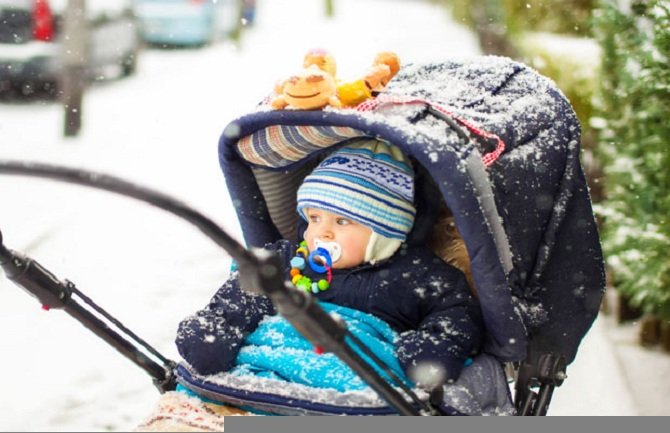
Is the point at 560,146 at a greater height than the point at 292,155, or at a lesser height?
lesser

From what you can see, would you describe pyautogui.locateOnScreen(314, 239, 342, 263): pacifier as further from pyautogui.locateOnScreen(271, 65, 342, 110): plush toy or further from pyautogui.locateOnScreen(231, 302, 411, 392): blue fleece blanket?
pyautogui.locateOnScreen(271, 65, 342, 110): plush toy

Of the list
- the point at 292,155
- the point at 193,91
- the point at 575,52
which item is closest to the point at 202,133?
the point at 193,91

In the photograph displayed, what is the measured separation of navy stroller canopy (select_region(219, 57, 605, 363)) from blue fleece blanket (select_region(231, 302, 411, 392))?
30cm

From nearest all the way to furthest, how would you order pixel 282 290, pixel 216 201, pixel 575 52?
pixel 282 290 < pixel 575 52 < pixel 216 201

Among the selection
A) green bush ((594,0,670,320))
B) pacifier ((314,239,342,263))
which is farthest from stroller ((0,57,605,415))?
green bush ((594,0,670,320))

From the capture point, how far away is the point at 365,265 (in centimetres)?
275

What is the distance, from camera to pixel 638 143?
4535 mm

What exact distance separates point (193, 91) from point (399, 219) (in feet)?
35.8

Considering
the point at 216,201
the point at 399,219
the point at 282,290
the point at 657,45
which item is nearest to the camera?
the point at 282,290

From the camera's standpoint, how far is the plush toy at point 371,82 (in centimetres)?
272

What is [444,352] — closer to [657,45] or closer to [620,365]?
[657,45]

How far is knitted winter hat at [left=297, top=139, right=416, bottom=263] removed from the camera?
8.85 ft

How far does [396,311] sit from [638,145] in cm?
234

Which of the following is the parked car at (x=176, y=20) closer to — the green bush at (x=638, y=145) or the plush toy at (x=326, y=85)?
the green bush at (x=638, y=145)
